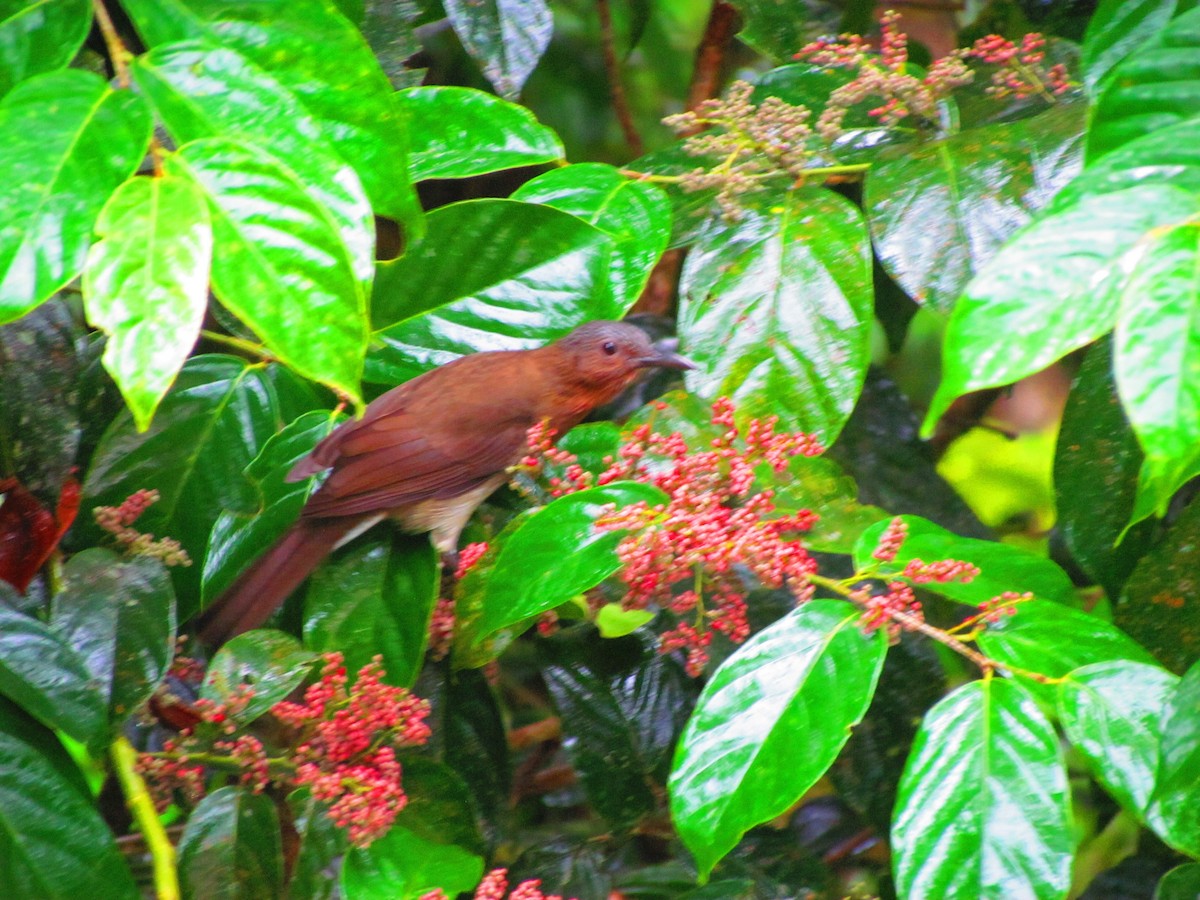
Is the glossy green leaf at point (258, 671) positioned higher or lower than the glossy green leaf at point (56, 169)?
lower

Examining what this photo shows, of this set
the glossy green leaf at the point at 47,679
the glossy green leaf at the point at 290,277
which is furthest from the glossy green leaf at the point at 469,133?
the glossy green leaf at the point at 47,679

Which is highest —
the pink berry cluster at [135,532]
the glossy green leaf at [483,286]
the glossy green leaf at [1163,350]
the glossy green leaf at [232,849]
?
the glossy green leaf at [1163,350]

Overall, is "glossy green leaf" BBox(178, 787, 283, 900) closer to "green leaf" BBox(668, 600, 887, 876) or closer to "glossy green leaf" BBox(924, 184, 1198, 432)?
"green leaf" BBox(668, 600, 887, 876)

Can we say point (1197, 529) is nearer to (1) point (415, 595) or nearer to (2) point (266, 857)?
(1) point (415, 595)

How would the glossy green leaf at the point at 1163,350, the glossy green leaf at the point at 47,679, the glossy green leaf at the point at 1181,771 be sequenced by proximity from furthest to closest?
the glossy green leaf at the point at 47,679 → the glossy green leaf at the point at 1181,771 → the glossy green leaf at the point at 1163,350

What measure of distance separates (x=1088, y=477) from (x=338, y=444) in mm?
1267

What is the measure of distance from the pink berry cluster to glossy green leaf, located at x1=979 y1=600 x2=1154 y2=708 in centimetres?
115

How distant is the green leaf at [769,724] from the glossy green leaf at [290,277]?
583 mm

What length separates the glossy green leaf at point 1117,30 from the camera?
1.78 m

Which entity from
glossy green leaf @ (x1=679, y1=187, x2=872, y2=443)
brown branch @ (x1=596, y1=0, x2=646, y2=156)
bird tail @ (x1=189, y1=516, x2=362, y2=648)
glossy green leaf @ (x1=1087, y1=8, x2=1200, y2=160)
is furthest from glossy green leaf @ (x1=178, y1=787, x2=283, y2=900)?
brown branch @ (x1=596, y1=0, x2=646, y2=156)

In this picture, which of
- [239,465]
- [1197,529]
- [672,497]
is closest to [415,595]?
[239,465]

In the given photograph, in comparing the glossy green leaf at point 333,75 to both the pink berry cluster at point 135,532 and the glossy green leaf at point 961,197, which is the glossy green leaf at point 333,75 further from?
the glossy green leaf at point 961,197

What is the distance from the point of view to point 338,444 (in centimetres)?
223

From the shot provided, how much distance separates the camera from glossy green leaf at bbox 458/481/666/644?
1625mm
